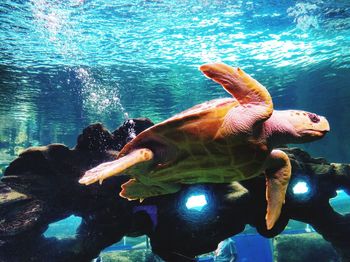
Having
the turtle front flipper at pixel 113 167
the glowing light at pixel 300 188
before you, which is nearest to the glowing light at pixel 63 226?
the glowing light at pixel 300 188

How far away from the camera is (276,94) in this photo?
15.3 m

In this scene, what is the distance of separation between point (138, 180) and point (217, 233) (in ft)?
5.63

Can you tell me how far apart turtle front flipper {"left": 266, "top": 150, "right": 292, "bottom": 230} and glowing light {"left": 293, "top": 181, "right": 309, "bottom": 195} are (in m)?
1.40

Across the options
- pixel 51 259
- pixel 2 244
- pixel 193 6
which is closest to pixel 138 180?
pixel 51 259

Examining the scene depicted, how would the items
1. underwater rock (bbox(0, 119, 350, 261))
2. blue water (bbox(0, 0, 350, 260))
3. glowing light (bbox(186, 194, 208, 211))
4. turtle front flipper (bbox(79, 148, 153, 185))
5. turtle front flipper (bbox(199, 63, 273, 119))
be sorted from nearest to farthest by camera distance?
turtle front flipper (bbox(79, 148, 153, 185))
turtle front flipper (bbox(199, 63, 273, 119))
underwater rock (bbox(0, 119, 350, 261))
glowing light (bbox(186, 194, 208, 211))
blue water (bbox(0, 0, 350, 260))

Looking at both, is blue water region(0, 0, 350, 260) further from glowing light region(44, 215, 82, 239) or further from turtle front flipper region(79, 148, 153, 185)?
glowing light region(44, 215, 82, 239)

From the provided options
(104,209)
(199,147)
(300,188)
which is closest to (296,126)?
(199,147)

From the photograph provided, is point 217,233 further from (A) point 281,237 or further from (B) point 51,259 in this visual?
(A) point 281,237

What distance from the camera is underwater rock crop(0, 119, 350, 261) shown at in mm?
4648

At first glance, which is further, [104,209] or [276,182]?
[104,209]

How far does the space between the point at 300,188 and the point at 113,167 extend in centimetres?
366

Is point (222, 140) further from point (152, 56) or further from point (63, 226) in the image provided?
point (63, 226)

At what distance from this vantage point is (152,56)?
10469 millimetres

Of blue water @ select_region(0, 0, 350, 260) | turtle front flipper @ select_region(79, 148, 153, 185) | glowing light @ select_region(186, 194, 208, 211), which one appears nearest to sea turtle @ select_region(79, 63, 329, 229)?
turtle front flipper @ select_region(79, 148, 153, 185)
